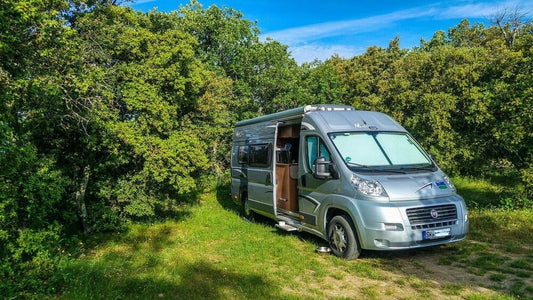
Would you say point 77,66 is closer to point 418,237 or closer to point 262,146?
point 262,146

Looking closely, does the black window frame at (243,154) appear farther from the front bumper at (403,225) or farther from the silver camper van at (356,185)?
the front bumper at (403,225)

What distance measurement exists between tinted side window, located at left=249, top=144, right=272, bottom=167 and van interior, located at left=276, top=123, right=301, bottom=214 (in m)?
0.27

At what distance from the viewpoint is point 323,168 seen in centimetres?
689

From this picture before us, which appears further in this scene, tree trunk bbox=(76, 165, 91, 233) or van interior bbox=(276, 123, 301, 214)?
tree trunk bbox=(76, 165, 91, 233)

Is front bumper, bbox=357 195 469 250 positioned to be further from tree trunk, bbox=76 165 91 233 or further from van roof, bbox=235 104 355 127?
tree trunk, bbox=76 165 91 233

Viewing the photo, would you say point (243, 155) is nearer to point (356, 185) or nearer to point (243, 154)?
point (243, 154)

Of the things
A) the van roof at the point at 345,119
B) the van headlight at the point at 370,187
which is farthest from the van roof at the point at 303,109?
the van headlight at the point at 370,187

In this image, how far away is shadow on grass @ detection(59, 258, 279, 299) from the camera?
16.8ft

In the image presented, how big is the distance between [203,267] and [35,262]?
2.64 meters

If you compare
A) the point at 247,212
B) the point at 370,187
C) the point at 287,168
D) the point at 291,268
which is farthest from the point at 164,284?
the point at 247,212

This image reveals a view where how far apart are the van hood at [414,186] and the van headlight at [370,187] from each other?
2.9 inches

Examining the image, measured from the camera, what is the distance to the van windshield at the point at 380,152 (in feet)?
22.2

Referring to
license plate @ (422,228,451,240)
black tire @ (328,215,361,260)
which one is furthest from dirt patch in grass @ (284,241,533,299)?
license plate @ (422,228,451,240)

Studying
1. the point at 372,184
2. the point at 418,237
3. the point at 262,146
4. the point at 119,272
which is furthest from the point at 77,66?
the point at 418,237
